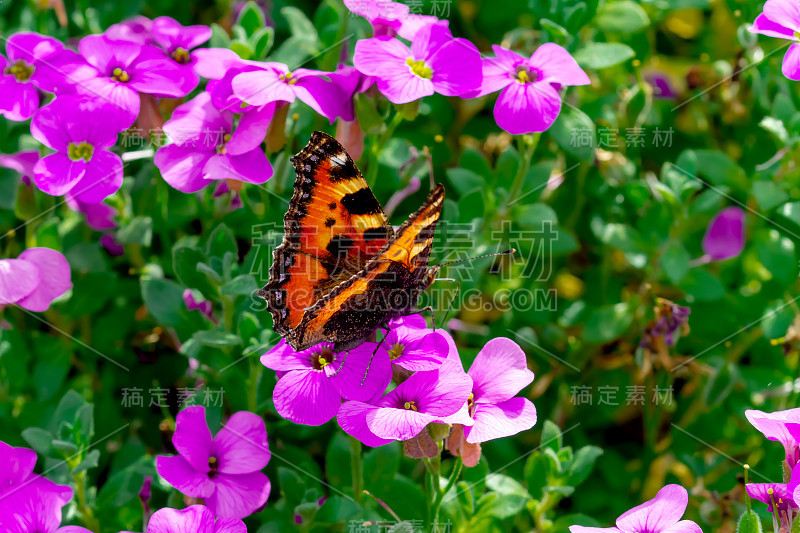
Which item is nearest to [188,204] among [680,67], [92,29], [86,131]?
[86,131]

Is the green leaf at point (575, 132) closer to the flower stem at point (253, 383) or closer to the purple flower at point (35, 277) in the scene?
the flower stem at point (253, 383)

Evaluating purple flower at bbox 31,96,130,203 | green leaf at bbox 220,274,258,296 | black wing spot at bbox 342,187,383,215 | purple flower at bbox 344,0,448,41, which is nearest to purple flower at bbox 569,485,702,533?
black wing spot at bbox 342,187,383,215

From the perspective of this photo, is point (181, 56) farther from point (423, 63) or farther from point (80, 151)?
point (423, 63)

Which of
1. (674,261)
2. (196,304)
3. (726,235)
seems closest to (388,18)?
(196,304)

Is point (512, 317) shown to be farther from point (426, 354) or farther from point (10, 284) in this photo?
point (10, 284)

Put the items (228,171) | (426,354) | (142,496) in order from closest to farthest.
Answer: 1. (426,354)
2. (228,171)
3. (142,496)

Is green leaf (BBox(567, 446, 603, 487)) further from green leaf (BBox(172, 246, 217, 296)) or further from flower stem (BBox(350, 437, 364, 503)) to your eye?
green leaf (BBox(172, 246, 217, 296))
